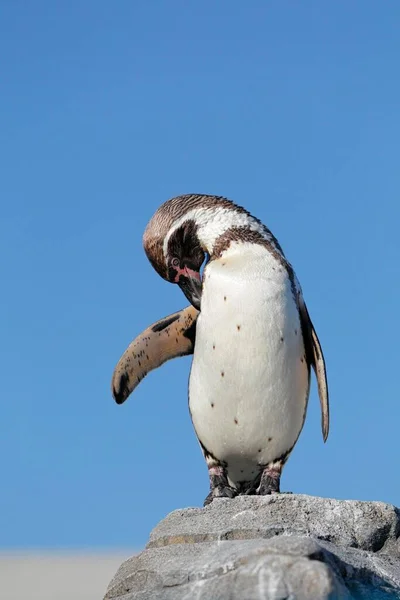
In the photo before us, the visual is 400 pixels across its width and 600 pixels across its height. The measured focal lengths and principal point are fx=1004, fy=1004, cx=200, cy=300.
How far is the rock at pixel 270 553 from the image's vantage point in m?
4.77

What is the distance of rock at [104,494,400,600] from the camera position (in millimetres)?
4766

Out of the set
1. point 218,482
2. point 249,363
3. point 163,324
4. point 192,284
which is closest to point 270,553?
point 249,363

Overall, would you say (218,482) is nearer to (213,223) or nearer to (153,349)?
(153,349)

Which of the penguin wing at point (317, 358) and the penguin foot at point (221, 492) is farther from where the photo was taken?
the penguin wing at point (317, 358)

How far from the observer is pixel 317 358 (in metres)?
6.98

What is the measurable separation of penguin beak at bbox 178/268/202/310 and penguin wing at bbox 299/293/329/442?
0.73 meters

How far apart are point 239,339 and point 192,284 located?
79 centimetres

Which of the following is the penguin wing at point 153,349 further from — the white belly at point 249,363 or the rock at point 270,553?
the rock at point 270,553

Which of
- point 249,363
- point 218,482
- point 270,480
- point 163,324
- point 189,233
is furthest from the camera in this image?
point 163,324

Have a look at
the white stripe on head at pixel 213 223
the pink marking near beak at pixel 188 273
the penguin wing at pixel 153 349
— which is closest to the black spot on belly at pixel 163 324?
the penguin wing at pixel 153 349

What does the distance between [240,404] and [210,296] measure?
0.75m

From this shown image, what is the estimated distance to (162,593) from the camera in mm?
5441

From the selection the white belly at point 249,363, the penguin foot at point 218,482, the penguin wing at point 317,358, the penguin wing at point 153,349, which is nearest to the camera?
the white belly at point 249,363

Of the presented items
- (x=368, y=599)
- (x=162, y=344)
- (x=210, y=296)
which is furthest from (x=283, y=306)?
(x=368, y=599)
